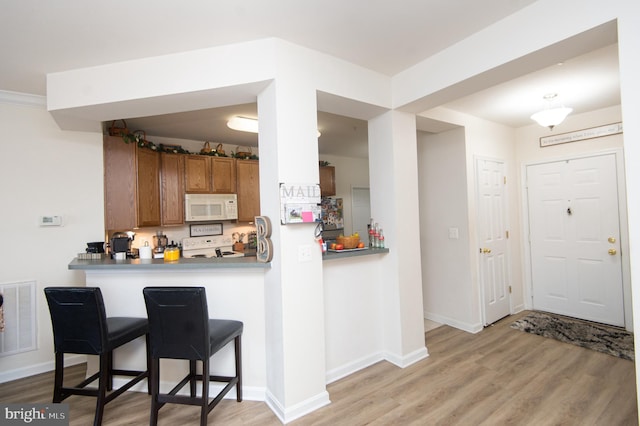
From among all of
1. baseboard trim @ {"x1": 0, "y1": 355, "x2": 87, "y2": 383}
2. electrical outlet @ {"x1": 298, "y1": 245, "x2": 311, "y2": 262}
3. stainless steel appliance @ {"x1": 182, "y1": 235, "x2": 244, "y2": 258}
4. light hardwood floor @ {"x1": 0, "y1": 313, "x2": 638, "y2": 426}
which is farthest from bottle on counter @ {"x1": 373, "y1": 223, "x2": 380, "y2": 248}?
baseboard trim @ {"x1": 0, "y1": 355, "x2": 87, "y2": 383}

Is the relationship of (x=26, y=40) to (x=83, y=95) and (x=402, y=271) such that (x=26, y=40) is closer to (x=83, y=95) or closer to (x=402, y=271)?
(x=83, y=95)

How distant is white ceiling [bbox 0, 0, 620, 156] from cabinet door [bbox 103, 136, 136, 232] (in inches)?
30.3

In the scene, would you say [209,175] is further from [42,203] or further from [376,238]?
[376,238]

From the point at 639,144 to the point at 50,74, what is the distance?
3911 mm

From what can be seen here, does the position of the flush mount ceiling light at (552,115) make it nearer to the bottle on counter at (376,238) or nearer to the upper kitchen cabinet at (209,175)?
the bottle on counter at (376,238)

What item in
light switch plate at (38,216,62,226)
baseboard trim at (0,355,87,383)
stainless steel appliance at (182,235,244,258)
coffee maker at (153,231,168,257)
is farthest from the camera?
stainless steel appliance at (182,235,244,258)

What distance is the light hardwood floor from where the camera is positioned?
208 cm

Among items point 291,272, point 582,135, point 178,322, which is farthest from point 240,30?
point 582,135

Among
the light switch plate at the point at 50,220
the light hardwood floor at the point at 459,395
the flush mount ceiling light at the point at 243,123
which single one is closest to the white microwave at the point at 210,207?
the flush mount ceiling light at the point at 243,123

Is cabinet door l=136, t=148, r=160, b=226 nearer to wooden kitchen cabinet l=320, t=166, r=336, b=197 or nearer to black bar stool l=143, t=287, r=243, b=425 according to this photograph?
black bar stool l=143, t=287, r=243, b=425

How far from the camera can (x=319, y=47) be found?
7.48ft

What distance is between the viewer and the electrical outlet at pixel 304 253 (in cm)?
221

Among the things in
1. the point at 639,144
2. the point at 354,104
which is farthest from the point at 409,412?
the point at 354,104
